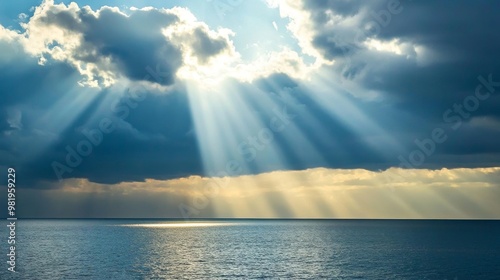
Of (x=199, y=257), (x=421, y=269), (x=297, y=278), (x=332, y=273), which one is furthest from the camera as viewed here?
(x=199, y=257)

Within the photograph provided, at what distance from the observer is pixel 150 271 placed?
315ft

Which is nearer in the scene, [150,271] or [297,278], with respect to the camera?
[297,278]

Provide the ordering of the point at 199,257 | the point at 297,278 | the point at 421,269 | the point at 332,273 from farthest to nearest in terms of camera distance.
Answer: the point at 199,257 → the point at 421,269 → the point at 332,273 → the point at 297,278

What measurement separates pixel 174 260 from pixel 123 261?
13.1 m

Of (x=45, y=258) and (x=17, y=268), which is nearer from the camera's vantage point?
(x=17, y=268)

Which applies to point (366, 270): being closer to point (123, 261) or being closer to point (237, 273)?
point (237, 273)

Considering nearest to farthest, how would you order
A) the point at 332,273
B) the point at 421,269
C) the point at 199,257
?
the point at 332,273 → the point at 421,269 → the point at 199,257

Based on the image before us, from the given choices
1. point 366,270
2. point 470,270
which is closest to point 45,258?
point 366,270

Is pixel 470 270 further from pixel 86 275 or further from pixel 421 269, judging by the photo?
pixel 86 275

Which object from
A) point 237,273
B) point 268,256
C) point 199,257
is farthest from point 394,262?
point 199,257

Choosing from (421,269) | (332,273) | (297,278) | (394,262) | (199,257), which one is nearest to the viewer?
(297,278)

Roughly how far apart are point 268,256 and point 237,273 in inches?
1498

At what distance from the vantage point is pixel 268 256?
13012cm

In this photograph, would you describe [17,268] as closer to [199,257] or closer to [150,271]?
[150,271]
